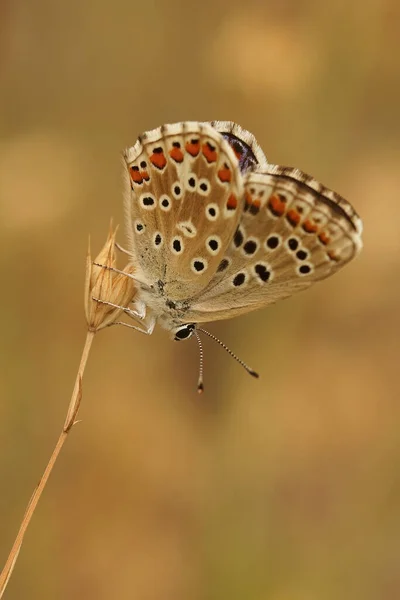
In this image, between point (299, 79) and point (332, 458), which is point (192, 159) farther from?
point (332, 458)

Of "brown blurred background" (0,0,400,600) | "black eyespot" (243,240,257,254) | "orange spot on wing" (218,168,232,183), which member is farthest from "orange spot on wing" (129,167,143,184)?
"brown blurred background" (0,0,400,600)

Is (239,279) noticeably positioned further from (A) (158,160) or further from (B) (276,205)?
(A) (158,160)

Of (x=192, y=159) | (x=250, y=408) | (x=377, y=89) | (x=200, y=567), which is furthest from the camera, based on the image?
(x=377, y=89)

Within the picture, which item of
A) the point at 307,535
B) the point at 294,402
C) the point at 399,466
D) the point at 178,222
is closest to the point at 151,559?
the point at 307,535

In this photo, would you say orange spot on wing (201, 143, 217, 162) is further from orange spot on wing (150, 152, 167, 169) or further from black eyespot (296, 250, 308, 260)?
black eyespot (296, 250, 308, 260)

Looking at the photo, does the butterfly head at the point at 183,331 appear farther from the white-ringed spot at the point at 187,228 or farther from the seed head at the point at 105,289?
the seed head at the point at 105,289
